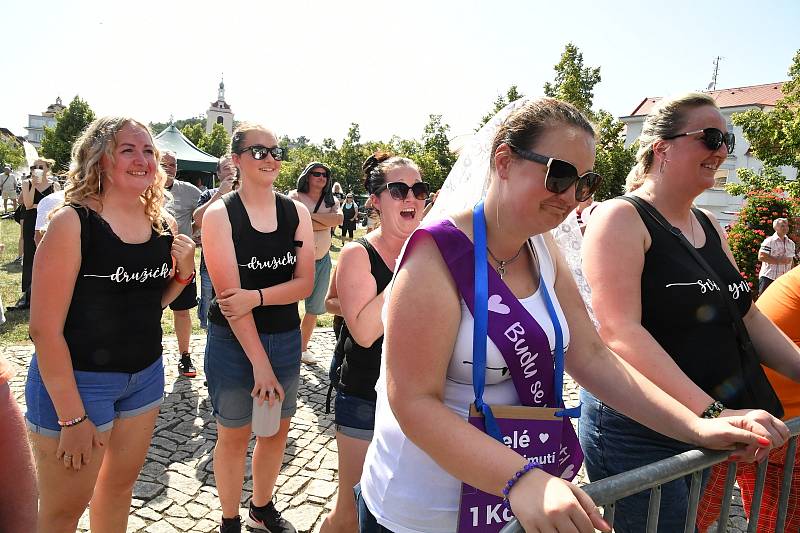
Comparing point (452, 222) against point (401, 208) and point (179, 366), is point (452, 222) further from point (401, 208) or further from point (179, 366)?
point (179, 366)

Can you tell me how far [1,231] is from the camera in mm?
17344

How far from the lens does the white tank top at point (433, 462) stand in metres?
1.49

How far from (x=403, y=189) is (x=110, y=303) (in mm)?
1528

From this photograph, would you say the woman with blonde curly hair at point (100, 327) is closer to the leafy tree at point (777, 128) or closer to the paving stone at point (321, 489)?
the paving stone at point (321, 489)

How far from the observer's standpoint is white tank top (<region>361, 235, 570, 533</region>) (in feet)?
4.90

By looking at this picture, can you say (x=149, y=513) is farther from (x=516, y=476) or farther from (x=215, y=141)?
(x=215, y=141)

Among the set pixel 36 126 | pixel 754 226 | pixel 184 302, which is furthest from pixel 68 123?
pixel 36 126

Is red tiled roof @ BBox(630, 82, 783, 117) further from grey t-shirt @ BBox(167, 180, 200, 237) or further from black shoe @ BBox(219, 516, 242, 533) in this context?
black shoe @ BBox(219, 516, 242, 533)

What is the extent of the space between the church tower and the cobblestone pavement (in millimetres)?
118423

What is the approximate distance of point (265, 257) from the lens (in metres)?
3.09

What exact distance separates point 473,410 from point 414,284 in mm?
393

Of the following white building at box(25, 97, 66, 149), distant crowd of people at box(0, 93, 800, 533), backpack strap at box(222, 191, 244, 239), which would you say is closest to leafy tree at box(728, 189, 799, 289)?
distant crowd of people at box(0, 93, 800, 533)

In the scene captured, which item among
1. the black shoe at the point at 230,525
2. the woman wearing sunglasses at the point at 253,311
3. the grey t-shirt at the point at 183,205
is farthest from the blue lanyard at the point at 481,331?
the grey t-shirt at the point at 183,205

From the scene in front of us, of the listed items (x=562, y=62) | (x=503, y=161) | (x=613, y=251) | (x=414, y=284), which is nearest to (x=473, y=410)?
(x=414, y=284)
